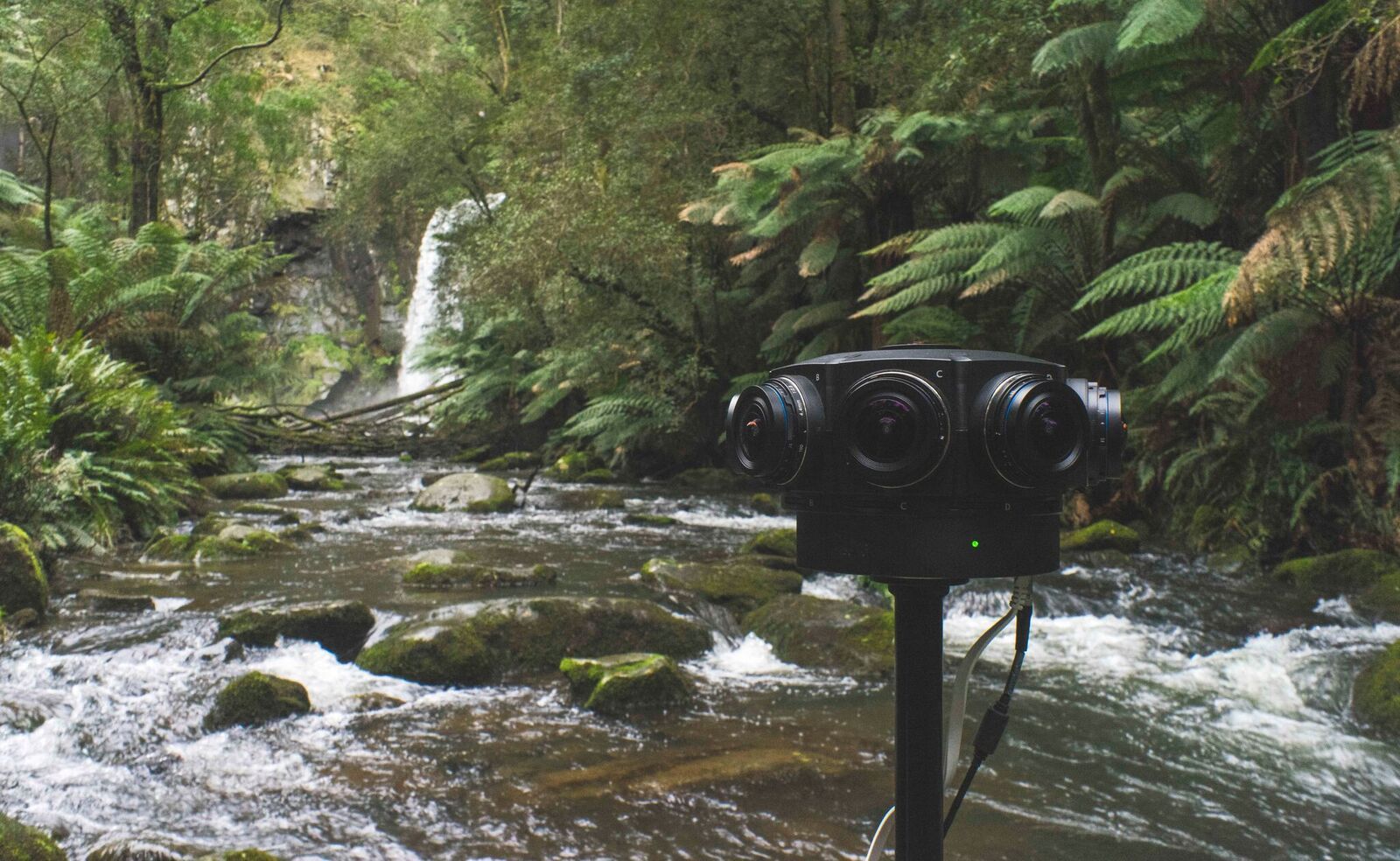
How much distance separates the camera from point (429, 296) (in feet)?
72.6

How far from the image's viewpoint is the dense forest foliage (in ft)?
21.0

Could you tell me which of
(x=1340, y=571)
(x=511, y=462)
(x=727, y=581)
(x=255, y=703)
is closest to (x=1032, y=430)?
(x=255, y=703)

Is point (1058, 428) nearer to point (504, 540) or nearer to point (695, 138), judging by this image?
point (504, 540)

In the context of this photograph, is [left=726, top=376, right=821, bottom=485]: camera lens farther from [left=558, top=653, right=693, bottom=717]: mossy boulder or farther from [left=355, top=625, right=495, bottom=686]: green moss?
[left=355, top=625, right=495, bottom=686]: green moss

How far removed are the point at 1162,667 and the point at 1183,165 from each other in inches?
200

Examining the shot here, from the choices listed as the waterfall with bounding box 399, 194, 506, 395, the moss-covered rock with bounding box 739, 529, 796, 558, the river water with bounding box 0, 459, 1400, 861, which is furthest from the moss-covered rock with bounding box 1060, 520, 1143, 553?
the waterfall with bounding box 399, 194, 506, 395

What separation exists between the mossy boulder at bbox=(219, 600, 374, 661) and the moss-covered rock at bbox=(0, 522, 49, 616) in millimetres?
1023

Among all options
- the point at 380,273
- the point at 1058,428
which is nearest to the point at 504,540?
the point at 1058,428

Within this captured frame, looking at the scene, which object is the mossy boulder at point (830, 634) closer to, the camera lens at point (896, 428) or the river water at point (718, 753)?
the river water at point (718, 753)

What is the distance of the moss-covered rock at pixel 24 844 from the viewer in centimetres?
245

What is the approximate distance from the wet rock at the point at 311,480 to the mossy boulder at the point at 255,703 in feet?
26.9

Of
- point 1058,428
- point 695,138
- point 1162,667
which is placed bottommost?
point 1162,667

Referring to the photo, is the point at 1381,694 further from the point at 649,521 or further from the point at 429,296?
the point at 429,296

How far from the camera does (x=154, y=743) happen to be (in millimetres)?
3818
